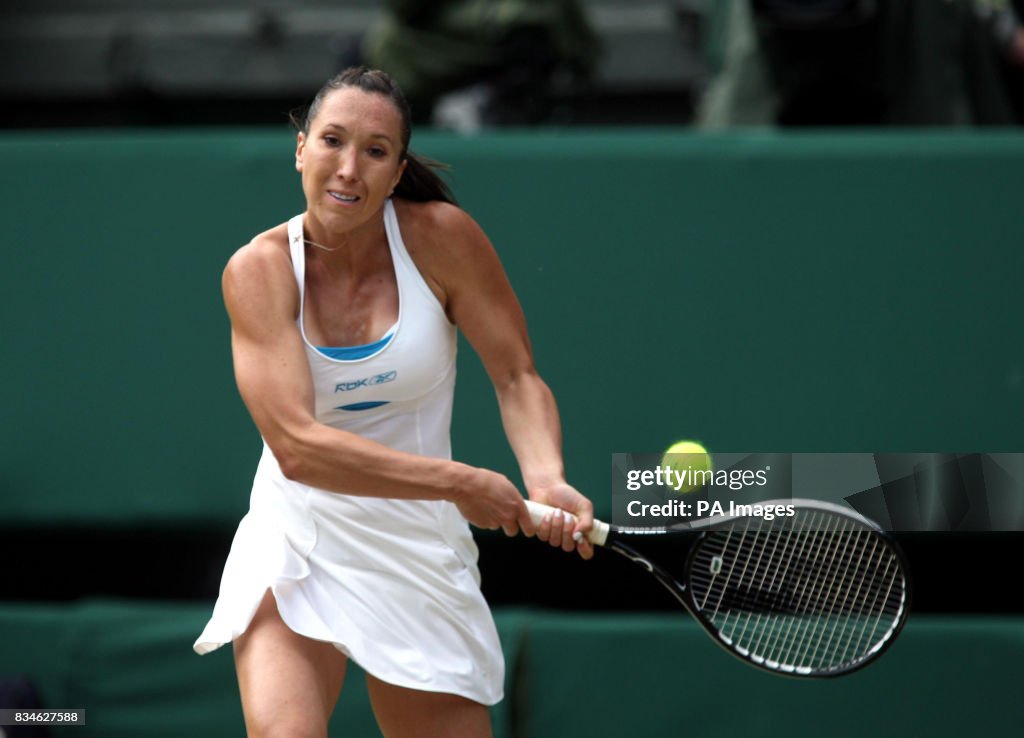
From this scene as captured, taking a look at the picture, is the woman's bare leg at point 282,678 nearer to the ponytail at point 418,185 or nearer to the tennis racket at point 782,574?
the tennis racket at point 782,574

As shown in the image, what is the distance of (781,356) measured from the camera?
13.9 ft

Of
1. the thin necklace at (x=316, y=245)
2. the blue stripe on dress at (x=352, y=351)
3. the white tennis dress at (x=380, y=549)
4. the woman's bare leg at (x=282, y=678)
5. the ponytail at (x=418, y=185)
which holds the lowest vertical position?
the woman's bare leg at (x=282, y=678)

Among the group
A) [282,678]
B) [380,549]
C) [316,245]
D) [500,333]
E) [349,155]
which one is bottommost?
[282,678]

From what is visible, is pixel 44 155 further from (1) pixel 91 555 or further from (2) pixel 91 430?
(1) pixel 91 555

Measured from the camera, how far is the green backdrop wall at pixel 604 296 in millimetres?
4203

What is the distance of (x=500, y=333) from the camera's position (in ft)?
9.36

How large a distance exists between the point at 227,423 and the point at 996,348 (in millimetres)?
2269

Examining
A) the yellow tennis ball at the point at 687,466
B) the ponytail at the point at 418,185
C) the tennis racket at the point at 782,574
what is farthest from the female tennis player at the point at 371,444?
the yellow tennis ball at the point at 687,466

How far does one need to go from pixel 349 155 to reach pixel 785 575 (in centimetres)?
124

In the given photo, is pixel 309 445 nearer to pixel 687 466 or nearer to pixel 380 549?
pixel 380 549

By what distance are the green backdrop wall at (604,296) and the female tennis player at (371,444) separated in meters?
1.42

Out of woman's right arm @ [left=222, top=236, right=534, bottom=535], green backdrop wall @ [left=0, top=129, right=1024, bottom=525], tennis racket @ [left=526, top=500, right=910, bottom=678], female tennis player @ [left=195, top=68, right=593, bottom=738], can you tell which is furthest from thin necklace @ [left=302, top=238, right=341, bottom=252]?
green backdrop wall @ [left=0, top=129, right=1024, bottom=525]

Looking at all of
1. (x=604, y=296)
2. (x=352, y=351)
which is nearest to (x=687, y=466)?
(x=604, y=296)

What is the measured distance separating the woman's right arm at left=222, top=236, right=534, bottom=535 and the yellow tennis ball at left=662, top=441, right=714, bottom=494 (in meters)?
0.79
